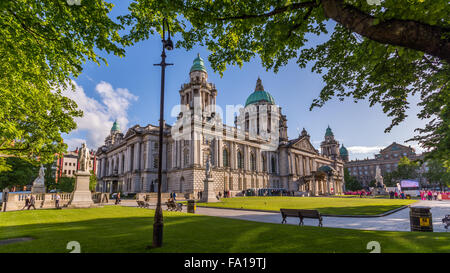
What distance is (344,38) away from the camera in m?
9.45

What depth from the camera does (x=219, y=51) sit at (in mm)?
10016

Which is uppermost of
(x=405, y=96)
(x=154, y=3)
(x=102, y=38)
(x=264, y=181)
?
(x=154, y=3)

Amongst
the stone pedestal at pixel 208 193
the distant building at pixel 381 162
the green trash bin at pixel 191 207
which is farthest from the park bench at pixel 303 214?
the distant building at pixel 381 162

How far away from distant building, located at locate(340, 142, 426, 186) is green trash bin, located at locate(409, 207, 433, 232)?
113m

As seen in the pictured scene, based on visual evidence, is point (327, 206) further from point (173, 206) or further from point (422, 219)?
point (173, 206)

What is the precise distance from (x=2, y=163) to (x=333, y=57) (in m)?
27.6

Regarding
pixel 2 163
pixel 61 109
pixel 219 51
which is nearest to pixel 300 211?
pixel 219 51

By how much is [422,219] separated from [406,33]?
9.09 metres

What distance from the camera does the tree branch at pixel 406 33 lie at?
199 inches

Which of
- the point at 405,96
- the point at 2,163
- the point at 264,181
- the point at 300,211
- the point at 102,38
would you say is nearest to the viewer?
the point at 102,38

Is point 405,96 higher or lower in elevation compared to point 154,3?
lower

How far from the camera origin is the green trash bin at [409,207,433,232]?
1022cm
